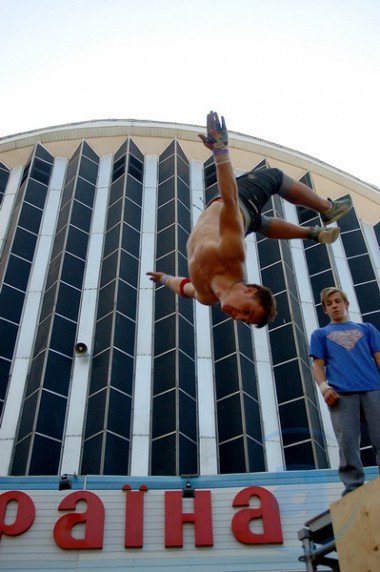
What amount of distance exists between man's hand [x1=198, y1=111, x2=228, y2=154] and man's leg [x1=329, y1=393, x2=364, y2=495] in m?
3.20

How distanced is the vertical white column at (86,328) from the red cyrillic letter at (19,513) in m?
4.54

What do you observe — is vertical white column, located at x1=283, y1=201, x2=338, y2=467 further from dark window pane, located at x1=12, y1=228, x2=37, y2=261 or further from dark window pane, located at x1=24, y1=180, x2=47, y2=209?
dark window pane, located at x1=24, y1=180, x2=47, y2=209

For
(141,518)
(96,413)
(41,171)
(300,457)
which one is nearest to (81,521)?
(141,518)

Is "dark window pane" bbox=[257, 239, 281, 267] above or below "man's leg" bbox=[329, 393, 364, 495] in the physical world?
above

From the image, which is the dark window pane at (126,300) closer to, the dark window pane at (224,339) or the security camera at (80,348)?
the security camera at (80,348)

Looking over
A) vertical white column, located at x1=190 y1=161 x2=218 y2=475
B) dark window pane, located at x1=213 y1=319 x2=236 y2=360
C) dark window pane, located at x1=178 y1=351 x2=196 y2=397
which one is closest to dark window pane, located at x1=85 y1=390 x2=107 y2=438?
dark window pane, located at x1=178 y1=351 x2=196 y2=397

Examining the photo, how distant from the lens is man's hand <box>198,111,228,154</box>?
7156 millimetres

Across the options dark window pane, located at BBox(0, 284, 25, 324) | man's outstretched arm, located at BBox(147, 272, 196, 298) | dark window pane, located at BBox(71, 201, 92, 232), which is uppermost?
dark window pane, located at BBox(71, 201, 92, 232)

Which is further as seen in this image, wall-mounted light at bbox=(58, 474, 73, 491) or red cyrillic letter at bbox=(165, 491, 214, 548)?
wall-mounted light at bbox=(58, 474, 73, 491)

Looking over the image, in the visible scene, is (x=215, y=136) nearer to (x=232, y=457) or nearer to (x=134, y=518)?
(x=134, y=518)

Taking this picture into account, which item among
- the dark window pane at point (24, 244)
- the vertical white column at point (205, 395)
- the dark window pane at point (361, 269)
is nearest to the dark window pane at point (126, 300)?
the vertical white column at point (205, 395)

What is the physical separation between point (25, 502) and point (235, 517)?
16.0 ft

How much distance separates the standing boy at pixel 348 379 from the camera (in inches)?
296

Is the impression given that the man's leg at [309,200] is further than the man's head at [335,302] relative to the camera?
Yes
